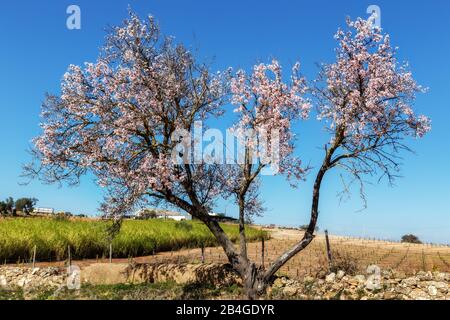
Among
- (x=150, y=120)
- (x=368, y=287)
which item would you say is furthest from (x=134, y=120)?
(x=368, y=287)

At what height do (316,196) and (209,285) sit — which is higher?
(316,196)

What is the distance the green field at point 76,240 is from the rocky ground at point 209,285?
4265 millimetres

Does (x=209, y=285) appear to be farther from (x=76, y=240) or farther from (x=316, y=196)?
(x=76, y=240)

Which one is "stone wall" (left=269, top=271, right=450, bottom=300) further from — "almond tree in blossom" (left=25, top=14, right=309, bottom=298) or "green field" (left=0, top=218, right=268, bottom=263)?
"green field" (left=0, top=218, right=268, bottom=263)

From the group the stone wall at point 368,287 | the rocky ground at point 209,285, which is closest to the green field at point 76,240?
the rocky ground at point 209,285

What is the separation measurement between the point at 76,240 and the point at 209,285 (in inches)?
628

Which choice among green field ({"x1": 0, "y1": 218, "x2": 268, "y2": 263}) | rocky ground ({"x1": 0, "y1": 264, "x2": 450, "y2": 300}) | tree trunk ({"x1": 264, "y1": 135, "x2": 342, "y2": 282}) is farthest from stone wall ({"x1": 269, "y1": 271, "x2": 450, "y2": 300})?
green field ({"x1": 0, "y1": 218, "x2": 268, "y2": 263})

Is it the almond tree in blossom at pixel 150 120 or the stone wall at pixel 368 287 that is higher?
the almond tree in blossom at pixel 150 120

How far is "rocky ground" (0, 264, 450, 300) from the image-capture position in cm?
2222

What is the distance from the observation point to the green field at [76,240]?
3410 cm

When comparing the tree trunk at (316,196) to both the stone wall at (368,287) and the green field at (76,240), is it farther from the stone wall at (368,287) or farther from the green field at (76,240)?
the green field at (76,240)

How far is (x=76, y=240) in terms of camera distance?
36.8 m

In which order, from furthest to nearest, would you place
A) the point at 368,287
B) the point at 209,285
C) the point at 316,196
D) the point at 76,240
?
1. the point at 76,240
2. the point at 209,285
3. the point at 368,287
4. the point at 316,196
